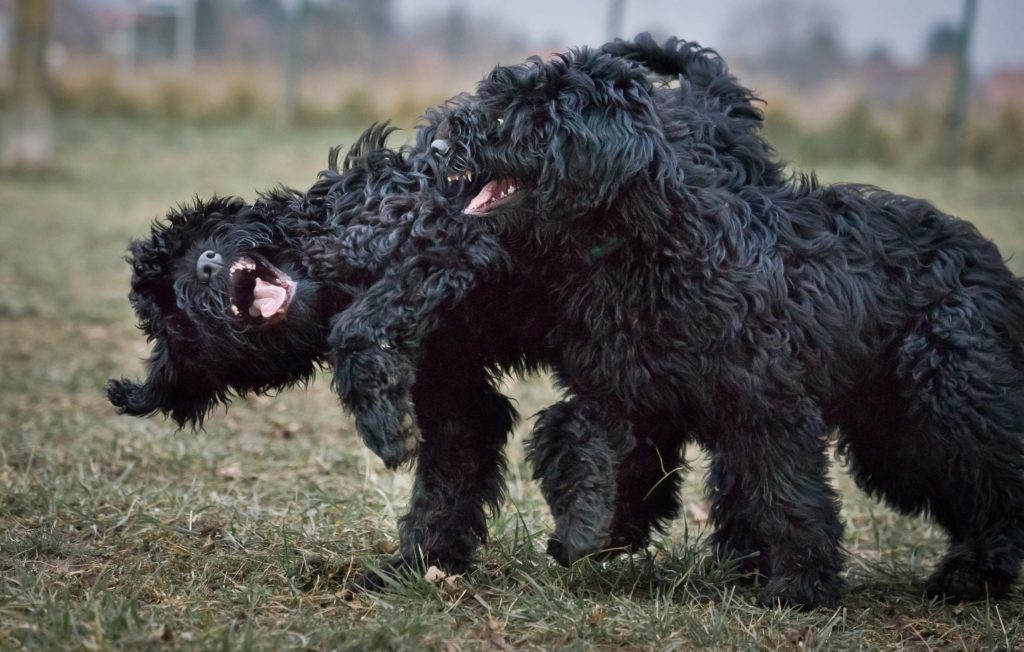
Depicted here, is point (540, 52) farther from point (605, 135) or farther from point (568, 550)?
point (568, 550)

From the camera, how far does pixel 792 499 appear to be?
3.58 m

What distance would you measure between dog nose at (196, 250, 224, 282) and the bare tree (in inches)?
464

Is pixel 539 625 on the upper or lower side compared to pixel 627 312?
lower

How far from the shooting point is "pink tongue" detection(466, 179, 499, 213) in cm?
339

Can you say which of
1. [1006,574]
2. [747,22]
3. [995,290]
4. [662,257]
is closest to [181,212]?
→ [662,257]

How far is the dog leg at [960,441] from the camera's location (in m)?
3.75

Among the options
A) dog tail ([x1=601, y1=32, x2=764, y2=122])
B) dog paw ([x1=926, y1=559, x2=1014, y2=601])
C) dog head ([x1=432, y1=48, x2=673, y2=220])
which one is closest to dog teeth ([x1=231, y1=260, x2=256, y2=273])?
dog head ([x1=432, y1=48, x2=673, y2=220])

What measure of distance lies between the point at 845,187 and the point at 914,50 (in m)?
10.0

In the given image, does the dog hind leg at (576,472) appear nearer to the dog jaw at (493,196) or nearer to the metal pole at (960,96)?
the dog jaw at (493,196)

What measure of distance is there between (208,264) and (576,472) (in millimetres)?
1220

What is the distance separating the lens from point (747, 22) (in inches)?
519

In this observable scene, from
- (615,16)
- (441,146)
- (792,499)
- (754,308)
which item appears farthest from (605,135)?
(615,16)

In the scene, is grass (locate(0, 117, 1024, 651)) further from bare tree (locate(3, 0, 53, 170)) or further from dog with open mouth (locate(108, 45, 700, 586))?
bare tree (locate(3, 0, 53, 170))

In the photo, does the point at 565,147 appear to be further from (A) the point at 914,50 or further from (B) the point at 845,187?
(A) the point at 914,50
